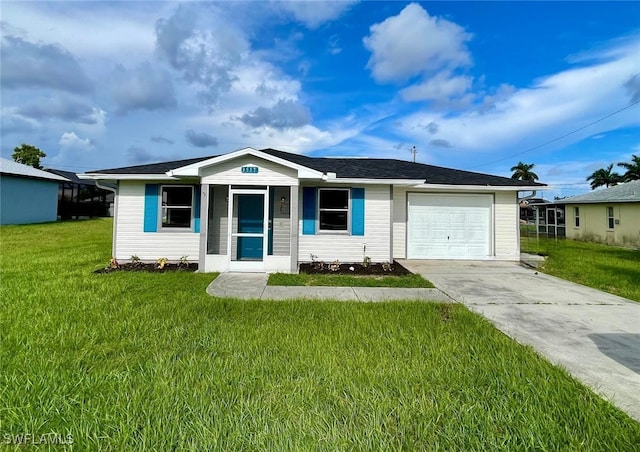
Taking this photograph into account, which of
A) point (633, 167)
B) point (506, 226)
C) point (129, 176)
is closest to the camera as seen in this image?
point (129, 176)

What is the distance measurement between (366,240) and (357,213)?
3.15 feet

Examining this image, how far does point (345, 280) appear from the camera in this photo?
838 cm

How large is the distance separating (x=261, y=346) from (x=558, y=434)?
10.2 ft

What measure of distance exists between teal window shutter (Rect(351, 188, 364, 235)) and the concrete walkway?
3.15 m

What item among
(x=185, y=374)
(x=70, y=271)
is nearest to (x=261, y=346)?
(x=185, y=374)

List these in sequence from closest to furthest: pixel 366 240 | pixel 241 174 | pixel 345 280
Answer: pixel 345 280 → pixel 241 174 → pixel 366 240

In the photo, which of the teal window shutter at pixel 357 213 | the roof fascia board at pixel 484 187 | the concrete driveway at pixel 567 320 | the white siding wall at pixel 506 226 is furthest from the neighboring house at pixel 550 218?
the teal window shutter at pixel 357 213

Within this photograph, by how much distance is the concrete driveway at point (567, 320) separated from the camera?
3.49m

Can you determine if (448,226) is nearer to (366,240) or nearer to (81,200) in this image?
(366,240)

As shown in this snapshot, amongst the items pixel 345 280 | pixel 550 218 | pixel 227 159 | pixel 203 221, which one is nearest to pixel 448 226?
pixel 345 280

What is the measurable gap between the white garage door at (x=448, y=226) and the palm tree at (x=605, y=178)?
3944 cm

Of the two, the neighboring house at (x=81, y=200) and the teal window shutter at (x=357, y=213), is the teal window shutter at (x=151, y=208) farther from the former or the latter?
the neighboring house at (x=81, y=200)

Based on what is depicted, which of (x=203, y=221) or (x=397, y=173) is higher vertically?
(x=397, y=173)

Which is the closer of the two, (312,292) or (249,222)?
(312,292)
